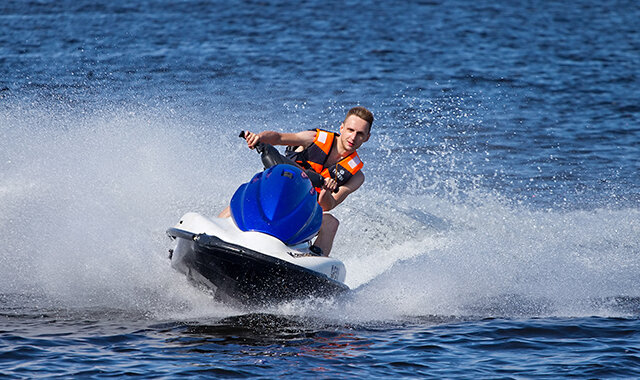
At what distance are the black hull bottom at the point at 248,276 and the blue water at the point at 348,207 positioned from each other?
0.58 ft

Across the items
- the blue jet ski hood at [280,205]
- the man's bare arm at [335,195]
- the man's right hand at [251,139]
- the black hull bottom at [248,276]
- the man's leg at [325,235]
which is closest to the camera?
the black hull bottom at [248,276]

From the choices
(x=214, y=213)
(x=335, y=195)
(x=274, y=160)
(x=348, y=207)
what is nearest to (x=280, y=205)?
(x=274, y=160)

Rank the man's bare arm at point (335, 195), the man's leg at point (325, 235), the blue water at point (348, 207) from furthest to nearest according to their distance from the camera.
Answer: the man's bare arm at point (335, 195) < the man's leg at point (325, 235) < the blue water at point (348, 207)

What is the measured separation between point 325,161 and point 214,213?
2.19m

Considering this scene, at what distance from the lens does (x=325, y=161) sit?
282 inches

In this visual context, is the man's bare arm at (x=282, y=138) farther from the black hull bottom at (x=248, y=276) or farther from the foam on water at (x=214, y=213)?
the foam on water at (x=214, y=213)

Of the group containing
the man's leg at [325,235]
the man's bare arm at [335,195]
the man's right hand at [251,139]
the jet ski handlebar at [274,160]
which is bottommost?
the man's leg at [325,235]

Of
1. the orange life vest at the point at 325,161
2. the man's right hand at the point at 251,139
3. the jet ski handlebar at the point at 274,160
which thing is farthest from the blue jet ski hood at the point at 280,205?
the orange life vest at the point at 325,161

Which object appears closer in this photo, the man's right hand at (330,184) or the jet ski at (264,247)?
the jet ski at (264,247)

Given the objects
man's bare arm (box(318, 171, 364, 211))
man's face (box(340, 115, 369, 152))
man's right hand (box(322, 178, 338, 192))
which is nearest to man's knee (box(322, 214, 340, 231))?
man's bare arm (box(318, 171, 364, 211))

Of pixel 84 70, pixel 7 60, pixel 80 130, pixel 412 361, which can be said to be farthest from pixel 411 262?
pixel 7 60

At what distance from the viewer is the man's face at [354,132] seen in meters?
6.92

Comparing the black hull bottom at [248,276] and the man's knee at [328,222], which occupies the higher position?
the man's knee at [328,222]

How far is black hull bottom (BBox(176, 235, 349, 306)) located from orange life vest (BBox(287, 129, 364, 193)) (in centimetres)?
103
